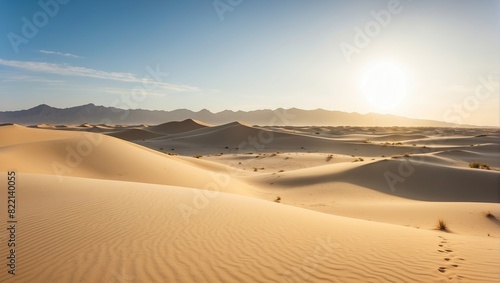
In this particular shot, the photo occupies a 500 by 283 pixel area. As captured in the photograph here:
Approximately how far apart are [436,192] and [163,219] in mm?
14129

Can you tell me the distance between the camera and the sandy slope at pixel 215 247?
394cm

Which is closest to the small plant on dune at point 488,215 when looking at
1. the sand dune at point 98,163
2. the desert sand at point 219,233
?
the desert sand at point 219,233

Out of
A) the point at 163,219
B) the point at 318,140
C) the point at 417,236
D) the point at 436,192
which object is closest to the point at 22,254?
the point at 163,219

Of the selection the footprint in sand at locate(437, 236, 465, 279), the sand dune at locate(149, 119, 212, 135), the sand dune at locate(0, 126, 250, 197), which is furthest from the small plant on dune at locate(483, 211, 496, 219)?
the sand dune at locate(149, 119, 212, 135)

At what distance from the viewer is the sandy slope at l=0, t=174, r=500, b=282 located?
394 centimetres

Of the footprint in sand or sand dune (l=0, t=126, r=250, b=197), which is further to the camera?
sand dune (l=0, t=126, r=250, b=197)

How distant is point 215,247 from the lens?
489 centimetres

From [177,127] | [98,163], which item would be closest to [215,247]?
[98,163]

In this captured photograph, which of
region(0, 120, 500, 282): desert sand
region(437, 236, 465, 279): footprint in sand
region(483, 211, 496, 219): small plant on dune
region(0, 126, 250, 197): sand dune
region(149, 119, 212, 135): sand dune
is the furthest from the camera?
region(149, 119, 212, 135): sand dune

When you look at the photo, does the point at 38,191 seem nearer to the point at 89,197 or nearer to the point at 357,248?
the point at 89,197

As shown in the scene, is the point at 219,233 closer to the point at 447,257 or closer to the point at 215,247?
the point at 215,247

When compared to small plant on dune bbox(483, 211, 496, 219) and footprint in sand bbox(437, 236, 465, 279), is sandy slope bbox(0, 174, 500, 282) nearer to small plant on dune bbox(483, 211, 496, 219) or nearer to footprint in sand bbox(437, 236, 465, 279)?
footprint in sand bbox(437, 236, 465, 279)

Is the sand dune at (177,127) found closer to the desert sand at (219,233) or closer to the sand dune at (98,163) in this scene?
the sand dune at (98,163)

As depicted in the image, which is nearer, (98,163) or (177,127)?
(98,163)
